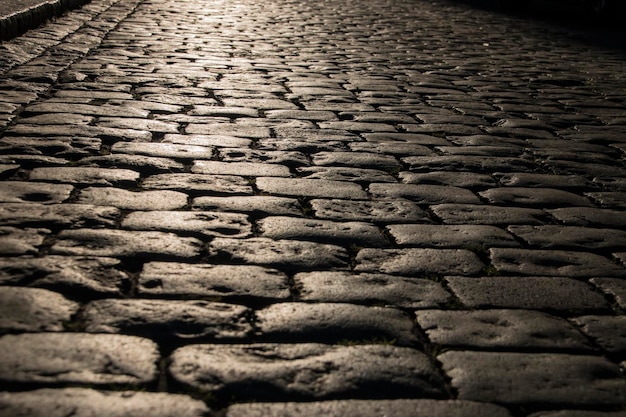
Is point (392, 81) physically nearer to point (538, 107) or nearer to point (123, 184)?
point (538, 107)

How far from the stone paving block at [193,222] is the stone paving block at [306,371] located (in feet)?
2.98

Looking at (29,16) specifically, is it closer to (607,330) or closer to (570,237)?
(570,237)

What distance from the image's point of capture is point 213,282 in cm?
266

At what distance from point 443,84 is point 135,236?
164 inches

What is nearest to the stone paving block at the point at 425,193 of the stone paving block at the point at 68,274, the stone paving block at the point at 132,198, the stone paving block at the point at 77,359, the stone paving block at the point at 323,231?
the stone paving block at the point at 323,231

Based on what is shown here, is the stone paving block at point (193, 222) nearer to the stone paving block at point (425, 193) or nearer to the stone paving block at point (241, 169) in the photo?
the stone paving block at point (241, 169)

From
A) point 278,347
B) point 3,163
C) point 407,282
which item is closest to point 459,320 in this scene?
point 407,282

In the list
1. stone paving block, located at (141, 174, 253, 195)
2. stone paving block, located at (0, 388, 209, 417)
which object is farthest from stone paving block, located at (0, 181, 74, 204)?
stone paving block, located at (0, 388, 209, 417)

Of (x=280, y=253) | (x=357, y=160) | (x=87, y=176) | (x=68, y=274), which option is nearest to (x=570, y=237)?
(x=280, y=253)

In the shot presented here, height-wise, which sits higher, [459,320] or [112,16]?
[459,320]

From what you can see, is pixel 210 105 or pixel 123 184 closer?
pixel 123 184

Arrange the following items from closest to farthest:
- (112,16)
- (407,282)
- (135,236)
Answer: (407,282), (135,236), (112,16)

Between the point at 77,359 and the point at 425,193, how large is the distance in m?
1.98

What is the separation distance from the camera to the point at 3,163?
3.79 metres
